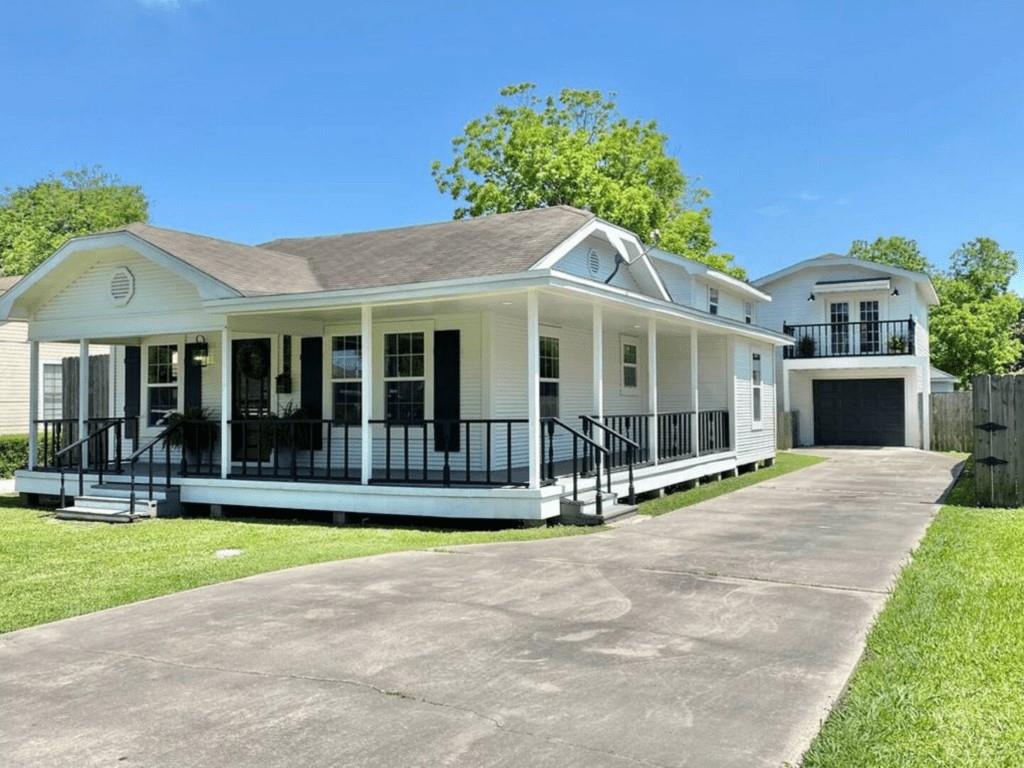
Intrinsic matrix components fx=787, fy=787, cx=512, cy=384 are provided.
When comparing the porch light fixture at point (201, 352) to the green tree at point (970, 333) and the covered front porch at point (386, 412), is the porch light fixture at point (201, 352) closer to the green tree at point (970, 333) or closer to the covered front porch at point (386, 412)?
the covered front porch at point (386, 412)

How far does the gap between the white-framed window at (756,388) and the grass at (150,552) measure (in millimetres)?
10001

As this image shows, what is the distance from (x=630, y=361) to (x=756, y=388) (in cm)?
396

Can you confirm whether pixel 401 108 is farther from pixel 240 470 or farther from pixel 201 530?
pixel 201 530

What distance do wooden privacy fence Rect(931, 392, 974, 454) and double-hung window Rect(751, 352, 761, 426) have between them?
1016cm

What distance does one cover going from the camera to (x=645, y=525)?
9.80 metres

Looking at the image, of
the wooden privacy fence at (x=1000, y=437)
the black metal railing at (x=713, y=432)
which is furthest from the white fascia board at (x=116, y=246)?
the wooden privacy fence at (x=1000, y=437)

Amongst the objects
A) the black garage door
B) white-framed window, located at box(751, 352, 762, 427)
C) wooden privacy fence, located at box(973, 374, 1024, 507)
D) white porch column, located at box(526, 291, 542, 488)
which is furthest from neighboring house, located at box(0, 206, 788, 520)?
the black garage door


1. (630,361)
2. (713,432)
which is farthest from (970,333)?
(630,361)

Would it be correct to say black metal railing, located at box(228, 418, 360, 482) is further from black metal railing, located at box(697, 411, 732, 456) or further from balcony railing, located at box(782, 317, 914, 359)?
balcony railing, located at box(782, 317, 914, 359)

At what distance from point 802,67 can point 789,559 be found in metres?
20.2

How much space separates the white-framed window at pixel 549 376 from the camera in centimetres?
1316

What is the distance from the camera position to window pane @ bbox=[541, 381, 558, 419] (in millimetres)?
13125

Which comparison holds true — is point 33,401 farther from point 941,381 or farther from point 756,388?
point 941,381

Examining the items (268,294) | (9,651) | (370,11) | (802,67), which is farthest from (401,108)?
(9,651)
